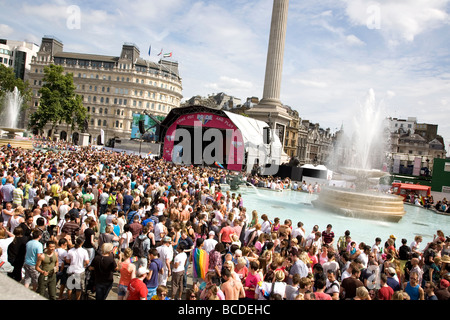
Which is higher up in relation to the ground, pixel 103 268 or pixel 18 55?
pixel 18 55

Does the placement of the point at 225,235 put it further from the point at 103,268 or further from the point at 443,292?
the point at 443,292

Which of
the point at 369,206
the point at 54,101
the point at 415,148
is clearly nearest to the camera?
the point at 369,206

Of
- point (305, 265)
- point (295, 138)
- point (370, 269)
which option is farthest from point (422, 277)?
point (295, 138)

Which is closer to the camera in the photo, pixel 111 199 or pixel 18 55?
pixel 111 199

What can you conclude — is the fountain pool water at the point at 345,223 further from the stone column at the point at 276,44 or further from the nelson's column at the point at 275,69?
the stone column at the point at 276,44

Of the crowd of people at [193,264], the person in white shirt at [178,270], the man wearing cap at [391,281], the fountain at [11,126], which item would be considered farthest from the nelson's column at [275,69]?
the person in white shirt at [178,270]

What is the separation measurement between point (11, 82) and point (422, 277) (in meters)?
76.3

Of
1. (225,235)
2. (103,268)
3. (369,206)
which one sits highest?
(369,206)

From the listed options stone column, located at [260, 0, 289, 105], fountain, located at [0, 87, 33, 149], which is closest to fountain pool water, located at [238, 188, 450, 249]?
fountain, located at [0, 87, 33, 149]

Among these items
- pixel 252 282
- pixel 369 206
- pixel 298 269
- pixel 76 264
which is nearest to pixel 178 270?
pixel 252 282

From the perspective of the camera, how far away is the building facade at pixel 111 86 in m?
87.9

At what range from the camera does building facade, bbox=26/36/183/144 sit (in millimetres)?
87938

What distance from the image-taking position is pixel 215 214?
34.0ft

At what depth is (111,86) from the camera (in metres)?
88.3
